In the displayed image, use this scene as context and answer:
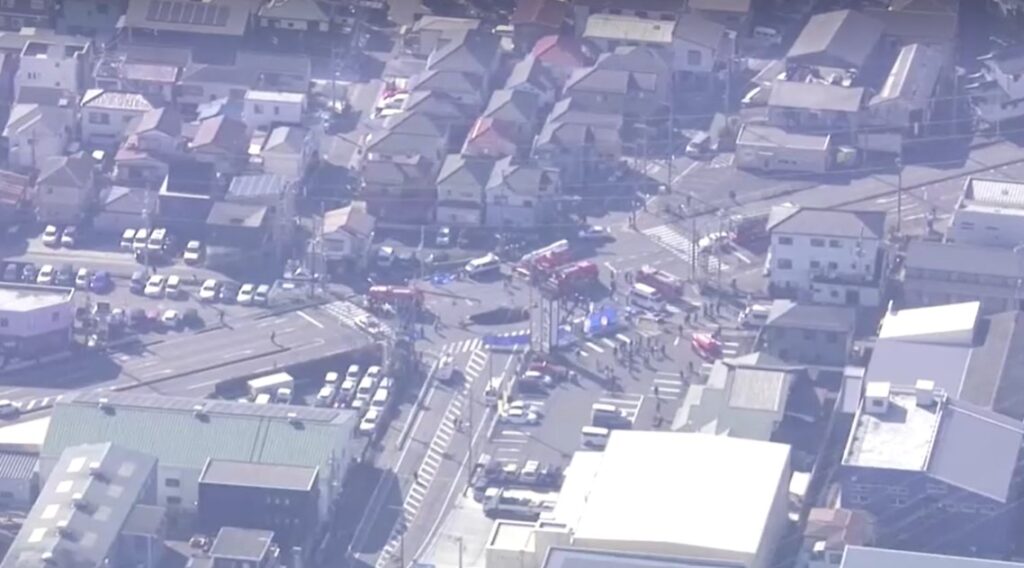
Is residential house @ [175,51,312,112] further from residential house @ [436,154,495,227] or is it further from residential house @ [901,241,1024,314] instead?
residential house @ [901,241,1024,314]

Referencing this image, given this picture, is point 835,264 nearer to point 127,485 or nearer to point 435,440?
point 435,440

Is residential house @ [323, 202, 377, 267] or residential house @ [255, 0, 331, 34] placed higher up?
residential house @ [255, 0, 331, 34]

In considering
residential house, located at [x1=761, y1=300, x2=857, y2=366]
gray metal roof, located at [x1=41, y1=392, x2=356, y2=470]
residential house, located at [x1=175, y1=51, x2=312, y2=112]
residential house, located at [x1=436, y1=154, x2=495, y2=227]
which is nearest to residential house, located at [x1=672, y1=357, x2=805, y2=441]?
residential house, located at [x1=761, y1=300, x2=857, y2=366]

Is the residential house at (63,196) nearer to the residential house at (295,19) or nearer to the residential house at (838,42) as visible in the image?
the residential house at (295,19)

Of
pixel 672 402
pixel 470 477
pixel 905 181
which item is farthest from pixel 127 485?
pixel 905 181

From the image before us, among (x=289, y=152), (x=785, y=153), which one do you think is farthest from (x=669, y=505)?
(x=289, y=152)

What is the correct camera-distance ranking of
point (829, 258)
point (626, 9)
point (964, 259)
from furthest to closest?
point (626, 9), point (829, 258), point (964, 259)

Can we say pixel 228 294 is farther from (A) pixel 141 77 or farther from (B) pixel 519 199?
(A) pixel 141 77

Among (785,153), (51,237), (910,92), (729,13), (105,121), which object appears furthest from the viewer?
(729,13)
